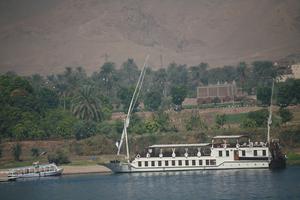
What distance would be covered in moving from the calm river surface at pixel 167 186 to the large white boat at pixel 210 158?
5.40 feet

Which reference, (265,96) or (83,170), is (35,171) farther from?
(265,96)

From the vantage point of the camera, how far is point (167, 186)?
94.5 metres

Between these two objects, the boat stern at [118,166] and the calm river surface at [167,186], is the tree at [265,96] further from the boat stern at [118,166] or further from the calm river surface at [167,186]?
the boat stern at [118,166]

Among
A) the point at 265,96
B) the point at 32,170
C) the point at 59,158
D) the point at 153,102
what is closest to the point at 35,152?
the point at 59,158

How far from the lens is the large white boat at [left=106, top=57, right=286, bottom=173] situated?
347 ft

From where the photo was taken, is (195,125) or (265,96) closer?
(195,125)

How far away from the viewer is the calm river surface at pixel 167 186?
3415 inches

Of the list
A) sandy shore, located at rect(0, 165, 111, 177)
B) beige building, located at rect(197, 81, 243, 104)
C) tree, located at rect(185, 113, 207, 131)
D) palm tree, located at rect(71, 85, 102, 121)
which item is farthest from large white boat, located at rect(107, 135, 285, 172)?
beige building, located at rect(197, 81, 243, 104)

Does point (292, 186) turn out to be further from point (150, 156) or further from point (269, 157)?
point (150, 156)

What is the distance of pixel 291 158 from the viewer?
115 m

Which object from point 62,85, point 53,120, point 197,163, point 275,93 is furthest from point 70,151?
point 62,85

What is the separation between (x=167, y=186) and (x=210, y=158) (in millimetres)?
14390

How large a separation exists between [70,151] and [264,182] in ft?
149

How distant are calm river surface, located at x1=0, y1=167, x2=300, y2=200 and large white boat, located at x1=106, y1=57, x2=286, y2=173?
1646 mm
